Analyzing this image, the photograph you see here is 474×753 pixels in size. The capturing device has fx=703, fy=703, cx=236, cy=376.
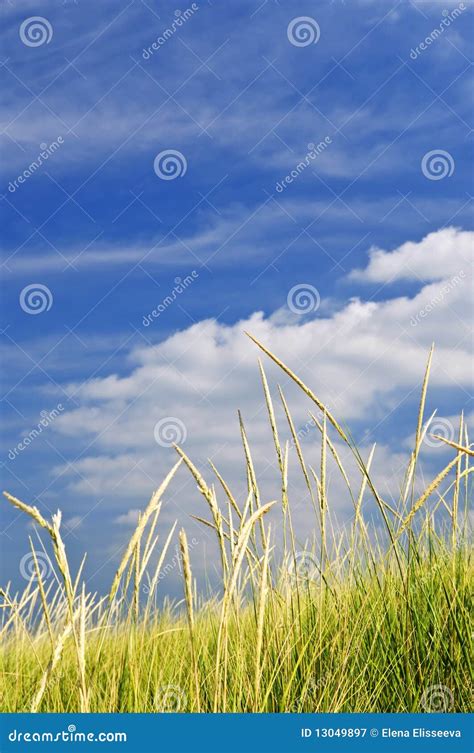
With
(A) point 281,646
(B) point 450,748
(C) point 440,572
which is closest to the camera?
(B) point 450,748

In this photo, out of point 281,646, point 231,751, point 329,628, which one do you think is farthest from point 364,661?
point 231,751

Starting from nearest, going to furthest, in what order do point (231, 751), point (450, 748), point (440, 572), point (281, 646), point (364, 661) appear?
point (231, 751), point (450, 748), point (281, 646), point (364, 661), point (440, 572)

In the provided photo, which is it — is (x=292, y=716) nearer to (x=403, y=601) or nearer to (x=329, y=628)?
(x=329, y=628)

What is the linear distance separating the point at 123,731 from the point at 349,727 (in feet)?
2.31

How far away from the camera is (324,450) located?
2.47 meters

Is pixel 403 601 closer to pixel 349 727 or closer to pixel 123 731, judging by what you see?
pixel 349 727

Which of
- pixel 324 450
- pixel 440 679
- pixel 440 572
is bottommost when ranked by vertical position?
pixel 440 679

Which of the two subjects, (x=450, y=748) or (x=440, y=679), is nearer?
(x=450, y=748)

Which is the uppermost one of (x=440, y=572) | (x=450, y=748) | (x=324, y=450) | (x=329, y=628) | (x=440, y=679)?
(x=324, y=450)

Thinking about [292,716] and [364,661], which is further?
[364,661]

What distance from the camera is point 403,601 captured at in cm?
265

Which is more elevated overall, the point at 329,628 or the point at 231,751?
the point at 329,628

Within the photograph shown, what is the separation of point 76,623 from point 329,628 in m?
1.13

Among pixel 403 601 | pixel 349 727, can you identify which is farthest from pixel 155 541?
pixel 403 601
